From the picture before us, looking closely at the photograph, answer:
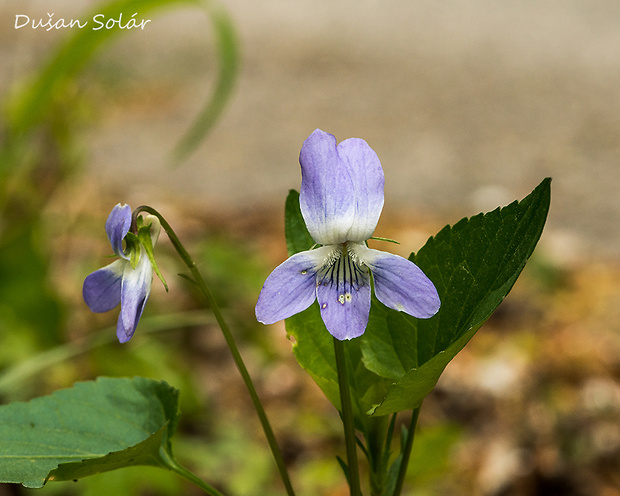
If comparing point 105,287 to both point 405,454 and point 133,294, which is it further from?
point 405,454

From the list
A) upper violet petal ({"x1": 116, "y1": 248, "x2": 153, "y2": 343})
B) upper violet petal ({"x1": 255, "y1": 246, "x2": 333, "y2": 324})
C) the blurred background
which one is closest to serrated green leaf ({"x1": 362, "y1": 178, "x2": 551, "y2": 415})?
upper violet petal ({"x1": 255, "y1": 246, "x2": 333, "y2": 324})

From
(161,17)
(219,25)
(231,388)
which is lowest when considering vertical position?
(231,388)

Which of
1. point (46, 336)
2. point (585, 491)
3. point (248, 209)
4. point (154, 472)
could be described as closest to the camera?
point (154, 472)

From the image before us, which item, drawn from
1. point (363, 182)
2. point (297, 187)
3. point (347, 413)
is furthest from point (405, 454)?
point (297, 187)

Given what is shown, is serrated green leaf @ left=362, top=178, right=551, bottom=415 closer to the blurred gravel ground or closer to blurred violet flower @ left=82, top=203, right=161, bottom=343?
blurred violet flower @ left=82, top=203, right=161, bottom=343

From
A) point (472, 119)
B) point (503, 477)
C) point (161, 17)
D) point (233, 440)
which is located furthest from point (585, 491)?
point (161, 17)

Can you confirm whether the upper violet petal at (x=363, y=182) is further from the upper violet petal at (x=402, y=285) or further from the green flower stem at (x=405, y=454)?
the green flower stem at (x=405, y=454)

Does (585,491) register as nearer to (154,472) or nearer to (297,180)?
(154,472)
